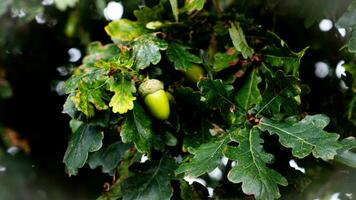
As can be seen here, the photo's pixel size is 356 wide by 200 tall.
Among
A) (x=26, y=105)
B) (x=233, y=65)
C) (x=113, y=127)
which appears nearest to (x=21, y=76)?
(x=26, y=105)

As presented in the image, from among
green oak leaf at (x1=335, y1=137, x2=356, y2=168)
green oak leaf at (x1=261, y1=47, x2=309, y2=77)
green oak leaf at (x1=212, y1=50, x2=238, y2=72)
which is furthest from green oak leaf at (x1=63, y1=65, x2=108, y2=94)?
green oak leaf at (x1=335, y1=137, x2=356, y2=168)

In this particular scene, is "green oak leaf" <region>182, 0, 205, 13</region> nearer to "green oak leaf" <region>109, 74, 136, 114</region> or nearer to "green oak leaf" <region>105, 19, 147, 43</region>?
"green oak leaf" <region>105, 19, 147, 43</region>

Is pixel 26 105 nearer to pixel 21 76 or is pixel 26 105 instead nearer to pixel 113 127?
pixel 21 76

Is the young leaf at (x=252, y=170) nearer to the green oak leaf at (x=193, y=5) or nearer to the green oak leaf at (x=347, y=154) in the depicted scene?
the green oak leaf at (x=347, y=154)

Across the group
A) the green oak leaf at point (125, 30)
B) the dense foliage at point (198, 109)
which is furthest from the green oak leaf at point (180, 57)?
the green oak leaf at point (125, 30)

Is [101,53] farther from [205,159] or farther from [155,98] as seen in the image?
[205,159]
